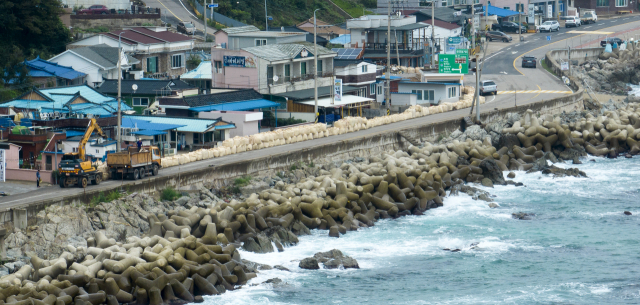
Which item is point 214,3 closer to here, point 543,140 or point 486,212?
point 543,140

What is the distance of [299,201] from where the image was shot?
4228 centimetres

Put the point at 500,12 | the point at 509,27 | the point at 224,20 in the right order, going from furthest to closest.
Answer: the point at 500,12, the point at 509,27, the point at 224,20

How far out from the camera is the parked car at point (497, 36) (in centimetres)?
10569

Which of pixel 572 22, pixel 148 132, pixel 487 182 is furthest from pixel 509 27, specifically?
pixel 148 132

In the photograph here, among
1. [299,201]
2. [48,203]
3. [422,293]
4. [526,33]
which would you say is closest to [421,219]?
[299,201]

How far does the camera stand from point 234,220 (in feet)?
129

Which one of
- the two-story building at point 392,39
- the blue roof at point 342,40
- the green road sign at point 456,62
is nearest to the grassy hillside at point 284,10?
the blue roof at point 342,40

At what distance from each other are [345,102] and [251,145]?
15.3m

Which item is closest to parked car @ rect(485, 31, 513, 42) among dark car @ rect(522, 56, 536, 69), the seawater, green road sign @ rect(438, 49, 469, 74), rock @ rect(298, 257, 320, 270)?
dark car @ rect(522, 56, 536, 69)

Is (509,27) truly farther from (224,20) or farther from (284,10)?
(224,20)

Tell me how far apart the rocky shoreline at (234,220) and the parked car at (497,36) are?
1879 inches

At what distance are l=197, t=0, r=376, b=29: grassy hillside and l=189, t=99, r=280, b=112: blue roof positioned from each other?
45991 mm

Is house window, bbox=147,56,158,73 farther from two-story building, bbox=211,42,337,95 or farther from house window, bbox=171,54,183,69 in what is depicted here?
two-story building, bbox=211,42,337,95

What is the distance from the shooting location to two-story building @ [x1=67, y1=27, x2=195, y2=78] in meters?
76.1
